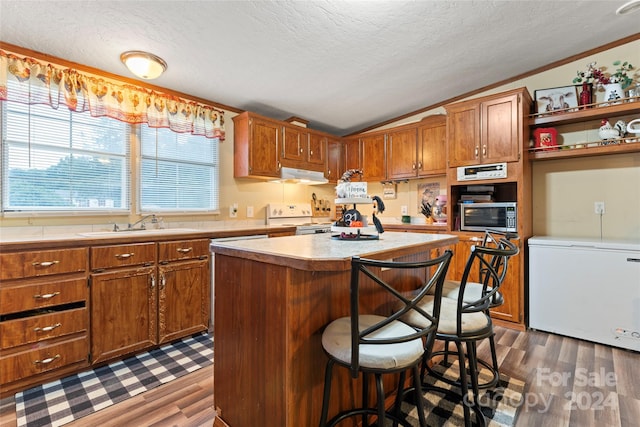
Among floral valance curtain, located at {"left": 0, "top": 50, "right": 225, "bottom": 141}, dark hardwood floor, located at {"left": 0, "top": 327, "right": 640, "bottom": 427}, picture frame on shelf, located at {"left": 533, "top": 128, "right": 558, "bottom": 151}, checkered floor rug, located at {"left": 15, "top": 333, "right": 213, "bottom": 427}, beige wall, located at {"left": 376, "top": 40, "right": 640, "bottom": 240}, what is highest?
floral valance curtain, located at {"left": 0, "top": 50, "right": 225, "bottom": 141}

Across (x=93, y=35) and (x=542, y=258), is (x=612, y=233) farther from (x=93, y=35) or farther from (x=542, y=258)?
(x=93, y=35)

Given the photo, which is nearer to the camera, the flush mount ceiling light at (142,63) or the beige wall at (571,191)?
the flush mount ceiling light at (142,63)

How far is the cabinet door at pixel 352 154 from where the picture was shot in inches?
185

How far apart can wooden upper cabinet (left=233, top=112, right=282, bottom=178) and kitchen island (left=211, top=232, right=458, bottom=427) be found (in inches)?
86.6

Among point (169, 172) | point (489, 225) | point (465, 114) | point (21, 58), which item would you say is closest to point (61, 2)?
point (21, 58)

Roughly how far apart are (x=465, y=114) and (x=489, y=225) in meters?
1.25

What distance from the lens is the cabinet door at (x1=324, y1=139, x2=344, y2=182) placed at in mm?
4601

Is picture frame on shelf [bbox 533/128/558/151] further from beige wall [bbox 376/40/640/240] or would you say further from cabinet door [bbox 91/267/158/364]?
cabinet door [bbox 91/267/158/364]

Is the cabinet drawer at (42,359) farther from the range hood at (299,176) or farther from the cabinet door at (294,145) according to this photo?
the cabinet door at (294,145)

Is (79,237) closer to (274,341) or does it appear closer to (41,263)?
(41,263)

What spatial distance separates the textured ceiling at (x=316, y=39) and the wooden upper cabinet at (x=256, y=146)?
26cm

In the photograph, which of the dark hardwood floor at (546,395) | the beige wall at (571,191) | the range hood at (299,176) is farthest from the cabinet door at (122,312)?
the range hood at (299,176)

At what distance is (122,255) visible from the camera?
7.53 feet

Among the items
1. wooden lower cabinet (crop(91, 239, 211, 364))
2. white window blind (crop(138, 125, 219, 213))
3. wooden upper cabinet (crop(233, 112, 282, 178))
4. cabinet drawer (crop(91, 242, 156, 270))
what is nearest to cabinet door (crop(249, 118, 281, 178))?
wooden upper cabinet (crop(233, 112, 282, 178))
